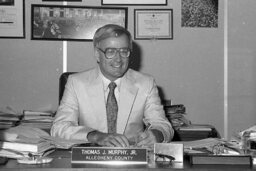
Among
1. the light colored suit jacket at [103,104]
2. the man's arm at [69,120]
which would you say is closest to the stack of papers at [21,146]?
the man's arm at [69,120]

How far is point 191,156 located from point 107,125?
1040 millimetres

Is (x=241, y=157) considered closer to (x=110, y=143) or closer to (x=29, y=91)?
(x=110, y=143)

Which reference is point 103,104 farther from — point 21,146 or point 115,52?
point 21,146

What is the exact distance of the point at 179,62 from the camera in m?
3.76

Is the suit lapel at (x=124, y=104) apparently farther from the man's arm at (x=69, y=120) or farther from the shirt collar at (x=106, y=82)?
the man's arm at (x=69, y=120)

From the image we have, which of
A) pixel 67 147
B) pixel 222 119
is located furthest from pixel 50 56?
pixel 67 147

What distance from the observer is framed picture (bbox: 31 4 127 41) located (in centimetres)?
365

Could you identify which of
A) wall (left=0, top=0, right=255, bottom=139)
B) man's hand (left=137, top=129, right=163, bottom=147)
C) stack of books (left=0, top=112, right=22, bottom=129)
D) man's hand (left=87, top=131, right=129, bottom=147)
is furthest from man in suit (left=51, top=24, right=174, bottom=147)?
wall (left=0, top=0, right=255, bottom=139)

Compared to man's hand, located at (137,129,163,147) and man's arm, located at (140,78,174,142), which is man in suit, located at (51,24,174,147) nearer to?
man's arm, located at (140,78,174,142)

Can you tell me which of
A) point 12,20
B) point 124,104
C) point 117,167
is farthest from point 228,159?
point 12,20

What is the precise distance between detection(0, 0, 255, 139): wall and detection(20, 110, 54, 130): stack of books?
0.25m

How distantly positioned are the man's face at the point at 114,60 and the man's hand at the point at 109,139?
513mm

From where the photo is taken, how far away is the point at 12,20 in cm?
366

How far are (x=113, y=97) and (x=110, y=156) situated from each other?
3.35ft
